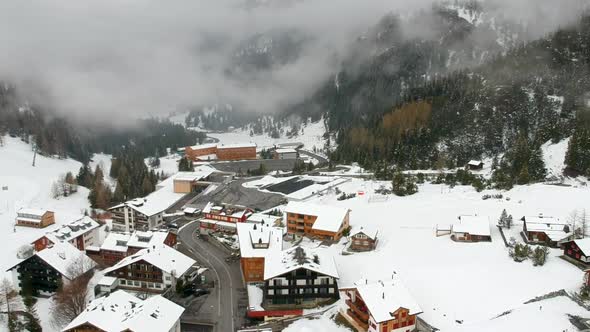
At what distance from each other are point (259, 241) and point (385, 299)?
16.4 meters

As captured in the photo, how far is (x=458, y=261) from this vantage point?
41625 mm

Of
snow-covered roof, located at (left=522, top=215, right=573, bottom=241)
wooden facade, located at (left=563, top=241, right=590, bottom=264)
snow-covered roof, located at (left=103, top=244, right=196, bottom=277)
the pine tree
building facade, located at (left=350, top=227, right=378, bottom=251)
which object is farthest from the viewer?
the pine tree

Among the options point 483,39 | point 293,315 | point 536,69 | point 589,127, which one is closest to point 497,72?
point 536,69

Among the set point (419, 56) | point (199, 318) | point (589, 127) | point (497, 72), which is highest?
point (419, 56)

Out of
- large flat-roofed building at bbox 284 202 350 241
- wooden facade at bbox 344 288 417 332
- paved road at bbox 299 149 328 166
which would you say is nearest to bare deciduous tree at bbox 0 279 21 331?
wooden facade at bbox 344 288 417 332

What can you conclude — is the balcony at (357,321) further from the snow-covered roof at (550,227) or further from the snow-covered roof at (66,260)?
the snow-covered roof at (66,260)

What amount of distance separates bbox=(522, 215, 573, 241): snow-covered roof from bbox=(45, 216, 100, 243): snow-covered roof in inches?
2033

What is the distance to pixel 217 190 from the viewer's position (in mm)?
83750

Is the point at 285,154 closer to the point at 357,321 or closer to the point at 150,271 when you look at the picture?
the point at 150,271

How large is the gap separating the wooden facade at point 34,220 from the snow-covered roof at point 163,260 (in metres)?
29.5

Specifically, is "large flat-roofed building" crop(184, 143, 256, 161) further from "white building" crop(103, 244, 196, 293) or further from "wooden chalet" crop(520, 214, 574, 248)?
"wooden chalet" crop(520, 214, 574, 248)

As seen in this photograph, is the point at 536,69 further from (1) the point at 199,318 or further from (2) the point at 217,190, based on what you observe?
(1) the point at 199,318

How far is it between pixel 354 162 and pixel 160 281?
69913mm

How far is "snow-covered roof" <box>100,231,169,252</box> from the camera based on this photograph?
49719mm
